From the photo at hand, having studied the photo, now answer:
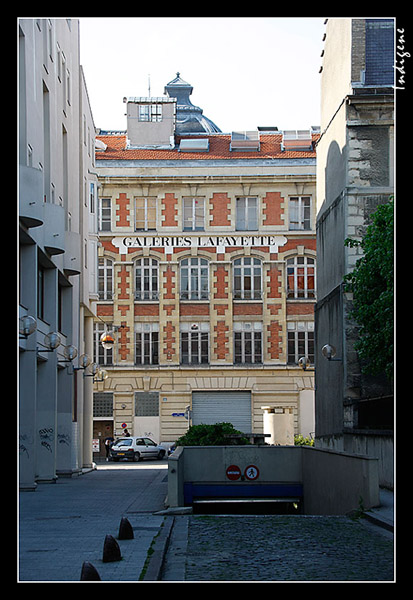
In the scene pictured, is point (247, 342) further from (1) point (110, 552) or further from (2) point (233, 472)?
(1) point (110, 552)

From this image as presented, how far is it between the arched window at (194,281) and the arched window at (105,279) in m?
4.04

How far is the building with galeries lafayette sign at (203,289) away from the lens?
54438 mm

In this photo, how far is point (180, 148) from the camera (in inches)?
2275

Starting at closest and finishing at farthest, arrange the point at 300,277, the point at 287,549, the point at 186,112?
1. the point at 287,549
2. the point at 300,277
3. the point at 186,112

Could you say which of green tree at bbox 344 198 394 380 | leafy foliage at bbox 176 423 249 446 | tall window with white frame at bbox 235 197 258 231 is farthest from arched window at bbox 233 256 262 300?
green tree at bbox 344 198 394 380

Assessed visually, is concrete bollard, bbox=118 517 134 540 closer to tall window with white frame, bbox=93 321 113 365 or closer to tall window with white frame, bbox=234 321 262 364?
tall window with white frame, bbox=93 321 113 365

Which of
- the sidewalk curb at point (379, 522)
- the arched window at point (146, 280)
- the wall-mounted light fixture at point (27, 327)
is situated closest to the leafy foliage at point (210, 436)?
the wall-mounted light fixture at point (27, 327)

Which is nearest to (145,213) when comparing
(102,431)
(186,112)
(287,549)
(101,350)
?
(101,350)

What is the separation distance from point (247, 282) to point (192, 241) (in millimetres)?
3900

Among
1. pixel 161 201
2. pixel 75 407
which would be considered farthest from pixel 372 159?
pixel 161 201

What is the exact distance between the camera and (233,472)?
27016 mm

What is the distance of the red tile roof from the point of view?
5647cm
